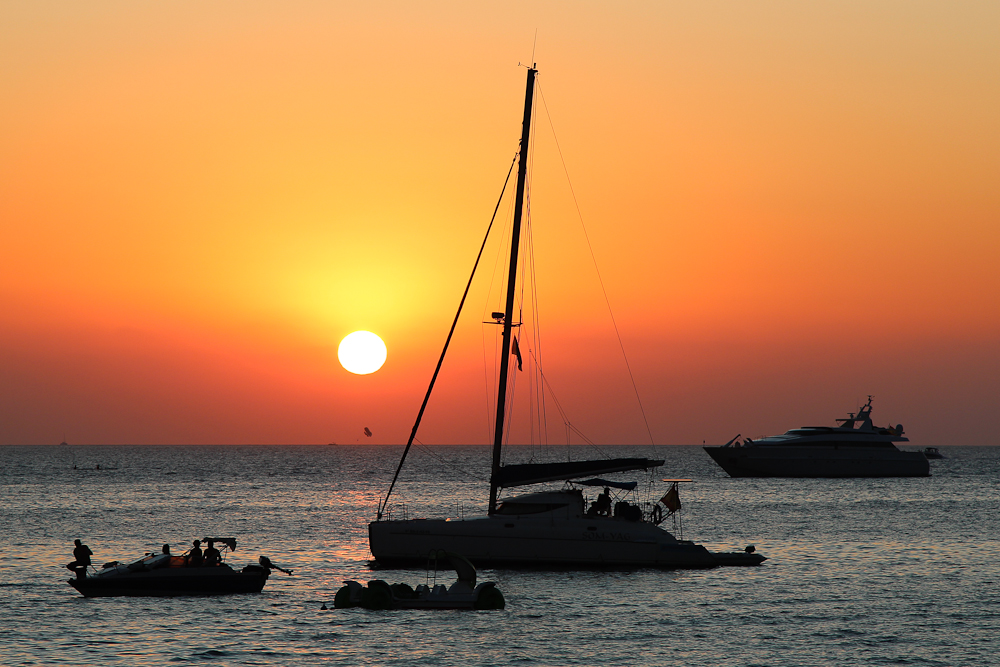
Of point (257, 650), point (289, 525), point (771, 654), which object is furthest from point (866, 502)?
point (257, 650)

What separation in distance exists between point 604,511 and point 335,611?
13836 millimetres

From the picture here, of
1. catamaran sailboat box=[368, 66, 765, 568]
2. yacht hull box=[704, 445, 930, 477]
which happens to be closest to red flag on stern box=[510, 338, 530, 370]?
catamaran sailboat box=[368, 66, 765, 568]

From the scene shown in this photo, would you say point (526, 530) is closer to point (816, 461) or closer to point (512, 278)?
point (512, 278)

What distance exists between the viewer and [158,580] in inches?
1422

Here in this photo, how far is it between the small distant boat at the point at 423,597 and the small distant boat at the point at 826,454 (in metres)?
99.7

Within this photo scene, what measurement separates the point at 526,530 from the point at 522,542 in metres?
0.52

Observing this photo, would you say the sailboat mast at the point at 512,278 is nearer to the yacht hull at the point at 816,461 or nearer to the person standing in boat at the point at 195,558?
the person standing in boat at the point at 195,558

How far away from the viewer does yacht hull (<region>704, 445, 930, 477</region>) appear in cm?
12725

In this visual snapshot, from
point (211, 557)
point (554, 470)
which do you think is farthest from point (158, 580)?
point (554, 470)

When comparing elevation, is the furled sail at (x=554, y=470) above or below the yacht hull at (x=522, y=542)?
above

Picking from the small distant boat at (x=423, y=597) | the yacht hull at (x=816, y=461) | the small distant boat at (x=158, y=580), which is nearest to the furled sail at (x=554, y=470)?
the small distant boat at (x=423, y=597)

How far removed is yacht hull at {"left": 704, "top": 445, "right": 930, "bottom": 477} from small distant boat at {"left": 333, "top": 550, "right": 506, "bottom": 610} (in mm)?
99696

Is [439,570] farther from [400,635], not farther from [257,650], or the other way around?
[257,650]

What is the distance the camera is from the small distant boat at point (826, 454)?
5020 inches
